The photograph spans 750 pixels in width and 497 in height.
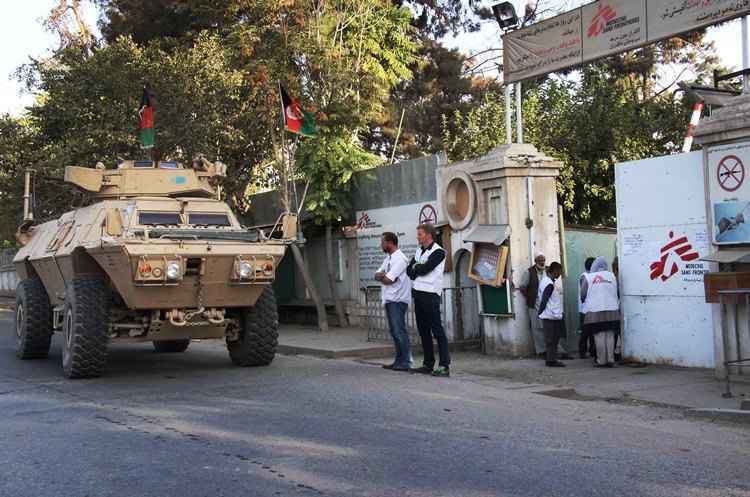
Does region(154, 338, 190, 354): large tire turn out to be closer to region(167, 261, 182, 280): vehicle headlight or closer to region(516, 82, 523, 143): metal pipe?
region(167, 261, 182, 280): vehicle headlight

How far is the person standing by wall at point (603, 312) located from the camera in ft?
37.7

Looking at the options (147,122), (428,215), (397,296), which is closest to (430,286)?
(397,296)

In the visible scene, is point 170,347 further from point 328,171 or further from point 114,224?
point 328,171

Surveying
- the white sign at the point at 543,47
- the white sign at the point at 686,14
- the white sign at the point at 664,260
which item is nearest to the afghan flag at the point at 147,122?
the white sign at the point at 543,47

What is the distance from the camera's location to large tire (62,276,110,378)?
10242 mm

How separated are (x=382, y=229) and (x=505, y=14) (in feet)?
17.1

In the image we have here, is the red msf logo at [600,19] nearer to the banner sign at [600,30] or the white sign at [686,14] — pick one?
the banner sign at [600,30]

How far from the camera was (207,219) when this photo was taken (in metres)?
11.7

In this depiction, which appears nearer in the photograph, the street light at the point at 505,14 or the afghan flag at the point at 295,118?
the street light at the point at 505,14

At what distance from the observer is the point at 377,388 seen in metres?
9.52

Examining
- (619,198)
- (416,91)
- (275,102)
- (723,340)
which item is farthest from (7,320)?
(723,340)

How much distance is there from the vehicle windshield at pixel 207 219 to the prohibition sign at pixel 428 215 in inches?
182

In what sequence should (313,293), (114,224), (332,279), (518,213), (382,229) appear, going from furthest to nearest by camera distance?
1. (332,279)
2. (313,293)
3. (382,229)
4. (518,213)
5. (114,224)

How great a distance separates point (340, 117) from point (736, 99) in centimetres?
958
